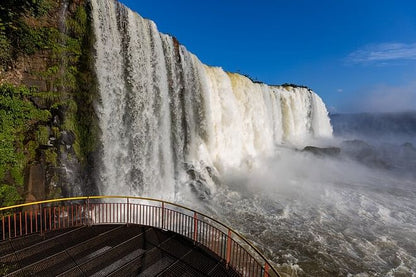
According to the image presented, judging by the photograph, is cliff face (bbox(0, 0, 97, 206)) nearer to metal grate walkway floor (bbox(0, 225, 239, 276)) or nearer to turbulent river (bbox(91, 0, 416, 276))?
turbulent river (bbox(91, 0, 416, 276))

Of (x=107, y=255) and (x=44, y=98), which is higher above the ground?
(x=44, y=98)

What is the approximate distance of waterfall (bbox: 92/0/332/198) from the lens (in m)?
14.3

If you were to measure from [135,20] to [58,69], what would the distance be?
588cm

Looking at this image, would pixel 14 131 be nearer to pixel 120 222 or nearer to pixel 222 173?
pixel 120 222

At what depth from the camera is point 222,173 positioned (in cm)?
2361

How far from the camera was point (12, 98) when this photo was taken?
1141 cm

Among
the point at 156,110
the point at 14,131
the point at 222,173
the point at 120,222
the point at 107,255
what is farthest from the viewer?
the point at 222,173

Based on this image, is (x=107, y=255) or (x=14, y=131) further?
(x=14, y=131)

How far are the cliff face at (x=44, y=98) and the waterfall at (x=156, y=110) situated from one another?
97cm

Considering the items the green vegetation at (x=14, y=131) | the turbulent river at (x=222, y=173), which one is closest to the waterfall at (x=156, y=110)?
the turbulent river at (x=222, y=173)

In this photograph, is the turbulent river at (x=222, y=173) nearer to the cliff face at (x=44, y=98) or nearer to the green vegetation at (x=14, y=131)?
the cliff face at (x=44, y=98)

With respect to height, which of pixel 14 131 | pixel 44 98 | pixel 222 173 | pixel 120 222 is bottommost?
pixel 222 173

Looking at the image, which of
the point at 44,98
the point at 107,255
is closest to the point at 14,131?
the point at 44,98

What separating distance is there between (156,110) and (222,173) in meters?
9.92
